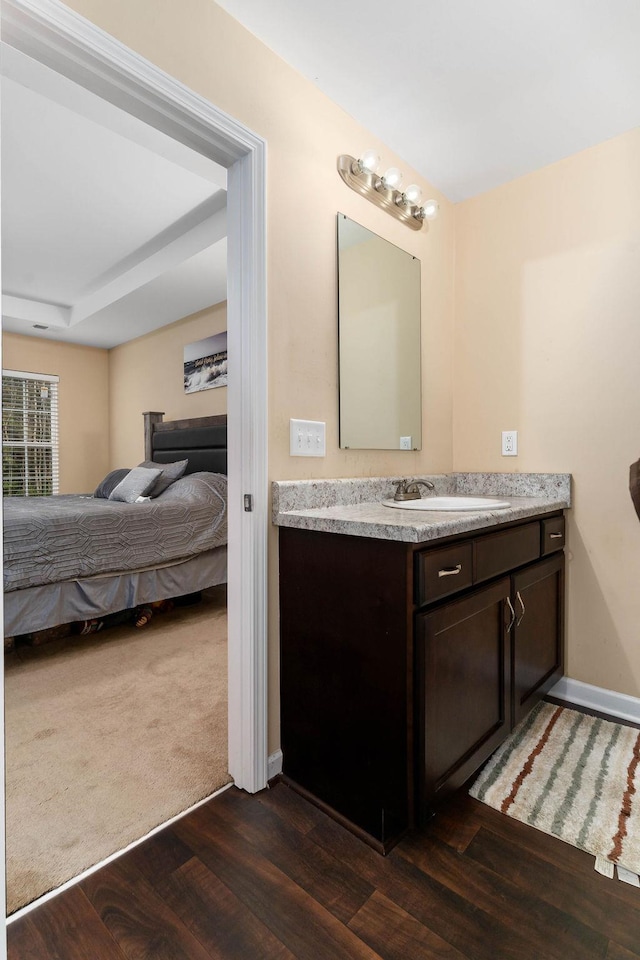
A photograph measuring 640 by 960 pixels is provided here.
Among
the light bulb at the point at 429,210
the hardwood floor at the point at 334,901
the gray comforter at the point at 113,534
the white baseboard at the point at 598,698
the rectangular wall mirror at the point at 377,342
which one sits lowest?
the hardwood floor at the point at 334,901

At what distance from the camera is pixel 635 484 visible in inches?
72.6

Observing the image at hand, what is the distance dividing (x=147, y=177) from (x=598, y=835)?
3463 mm

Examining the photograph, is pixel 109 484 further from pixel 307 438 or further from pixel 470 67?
pixel 470 67

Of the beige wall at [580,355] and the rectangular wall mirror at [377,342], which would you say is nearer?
the rectangular wall mirror at [377,342]

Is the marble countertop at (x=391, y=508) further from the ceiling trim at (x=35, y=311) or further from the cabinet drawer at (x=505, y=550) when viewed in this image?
the ceiling trim at (x=35, y=311)

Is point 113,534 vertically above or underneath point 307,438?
underneath

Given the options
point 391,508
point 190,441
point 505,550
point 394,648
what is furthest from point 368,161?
point 190,441

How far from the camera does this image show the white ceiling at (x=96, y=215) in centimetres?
204

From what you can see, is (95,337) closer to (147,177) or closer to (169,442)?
(169,442)

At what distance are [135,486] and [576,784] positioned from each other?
3.24 metres

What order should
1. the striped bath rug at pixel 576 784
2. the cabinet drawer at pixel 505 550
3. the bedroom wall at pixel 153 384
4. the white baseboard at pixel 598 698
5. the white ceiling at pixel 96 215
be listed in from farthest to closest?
the bedroom wall at pixel 153 384 → the white ceiling at pixel 96 215 → the white baseboard at pixel 598 698 → the cabinet drawer at pixel 505 550 → the striped bath rug at pixel 576 784

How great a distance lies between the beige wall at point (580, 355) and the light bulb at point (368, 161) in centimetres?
81

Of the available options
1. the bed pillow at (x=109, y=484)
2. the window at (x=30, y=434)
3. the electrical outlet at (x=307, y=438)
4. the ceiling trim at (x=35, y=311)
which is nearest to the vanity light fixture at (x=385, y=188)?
the electrical outlet at (x=307, y=438)

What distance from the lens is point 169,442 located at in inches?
175
